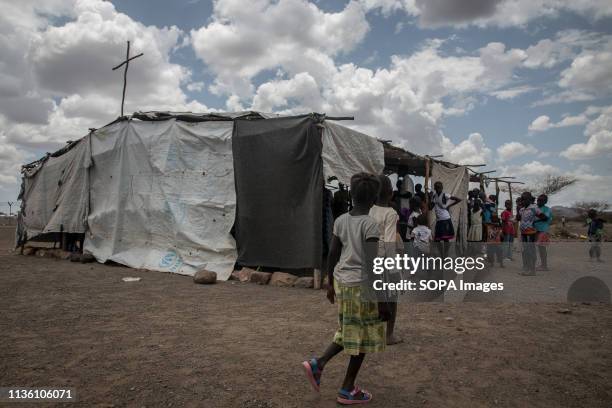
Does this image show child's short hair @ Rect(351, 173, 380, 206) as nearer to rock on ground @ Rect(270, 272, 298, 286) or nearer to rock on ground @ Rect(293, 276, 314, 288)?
rock on ground @ Rect(293, 276, 314, 288)

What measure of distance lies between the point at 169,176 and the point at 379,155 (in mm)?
4039

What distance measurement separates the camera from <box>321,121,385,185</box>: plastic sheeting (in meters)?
6.52

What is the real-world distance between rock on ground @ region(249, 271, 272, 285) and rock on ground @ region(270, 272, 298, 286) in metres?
0.08

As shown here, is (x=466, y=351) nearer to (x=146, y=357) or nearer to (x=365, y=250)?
(x=365, y=250)

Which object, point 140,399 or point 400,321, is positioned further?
point 400,321

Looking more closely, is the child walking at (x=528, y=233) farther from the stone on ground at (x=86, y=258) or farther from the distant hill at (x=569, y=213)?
the distant hill at (x=569, y=213)

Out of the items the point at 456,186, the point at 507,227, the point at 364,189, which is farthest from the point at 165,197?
the point at 507,227

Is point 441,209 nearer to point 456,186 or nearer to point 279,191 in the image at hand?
point 279,191

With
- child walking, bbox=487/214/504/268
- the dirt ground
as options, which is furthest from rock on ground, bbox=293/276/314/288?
child walking, bbox=487/214/504/268

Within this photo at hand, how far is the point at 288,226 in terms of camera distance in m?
6.66

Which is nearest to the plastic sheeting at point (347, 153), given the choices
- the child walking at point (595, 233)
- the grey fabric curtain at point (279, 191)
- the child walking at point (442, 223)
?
the grey fabric curtain at point (279, 191)

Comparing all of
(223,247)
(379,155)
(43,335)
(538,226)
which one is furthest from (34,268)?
(538,226)

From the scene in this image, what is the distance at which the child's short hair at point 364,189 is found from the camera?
2.41 metres

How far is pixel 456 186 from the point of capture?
10625mm
